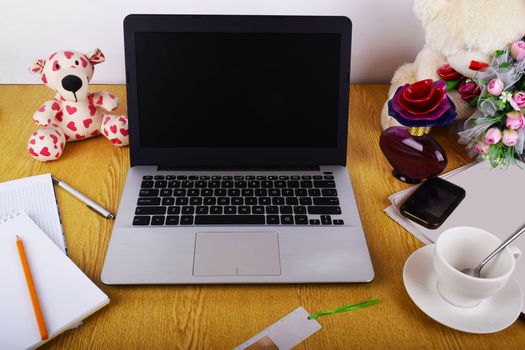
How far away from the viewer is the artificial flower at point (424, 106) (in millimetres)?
729

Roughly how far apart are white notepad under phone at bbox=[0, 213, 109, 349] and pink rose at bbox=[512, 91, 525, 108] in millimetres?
661

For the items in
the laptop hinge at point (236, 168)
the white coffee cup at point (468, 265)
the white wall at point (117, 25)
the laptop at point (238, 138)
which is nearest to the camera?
the white coffee cup at point (468, 265)

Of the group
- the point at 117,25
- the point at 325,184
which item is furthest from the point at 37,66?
the point at 325,184

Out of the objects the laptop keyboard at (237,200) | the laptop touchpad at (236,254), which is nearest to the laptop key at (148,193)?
the laptop keyboard at (237,200)

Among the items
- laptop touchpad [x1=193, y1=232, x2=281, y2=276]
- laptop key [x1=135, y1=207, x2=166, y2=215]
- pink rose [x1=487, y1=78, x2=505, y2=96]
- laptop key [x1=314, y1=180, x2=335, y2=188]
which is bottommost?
laptop touchpad [x1=193, y1=232, x2=281, y2=276]

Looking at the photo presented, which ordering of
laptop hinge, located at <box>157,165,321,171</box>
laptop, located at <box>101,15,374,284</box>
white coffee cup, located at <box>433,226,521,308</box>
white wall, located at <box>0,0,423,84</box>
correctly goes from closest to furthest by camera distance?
white coffee cup, located at <box>433,226,521,308</box>, laptop, located at <box>101,15,374,284</box>, laptop hinge, located at <box>157,165,321,171</box>, white wall, located at <box>0,0,423,84</box>

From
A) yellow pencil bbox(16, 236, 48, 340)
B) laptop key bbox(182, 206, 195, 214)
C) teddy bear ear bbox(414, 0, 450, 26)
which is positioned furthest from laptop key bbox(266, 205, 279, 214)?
teddy bear ear bbox(414, 0, 450, 26)

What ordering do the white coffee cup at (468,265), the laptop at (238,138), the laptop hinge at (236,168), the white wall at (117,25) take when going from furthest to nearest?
the white wall at (117,25) → the laptop hinge at (236,168) → the laptop at (238,138) → the white coffee cup at (468,265)

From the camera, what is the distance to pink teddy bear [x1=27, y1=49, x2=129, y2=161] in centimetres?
84

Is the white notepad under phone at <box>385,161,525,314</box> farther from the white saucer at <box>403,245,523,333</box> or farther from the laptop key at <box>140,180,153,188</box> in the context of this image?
the laptop key at <box>140,180,153,188</box>

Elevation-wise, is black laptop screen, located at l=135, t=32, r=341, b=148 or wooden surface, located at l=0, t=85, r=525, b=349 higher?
black laptop screen, located at l=135, t=32, r=341, b=148

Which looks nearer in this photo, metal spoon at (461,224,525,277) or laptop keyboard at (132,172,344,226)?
metal spoon at (461,224,525,277)

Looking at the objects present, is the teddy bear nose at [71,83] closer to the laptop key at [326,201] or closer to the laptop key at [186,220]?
the laptop key at [186,220]

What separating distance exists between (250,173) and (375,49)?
48 cm
